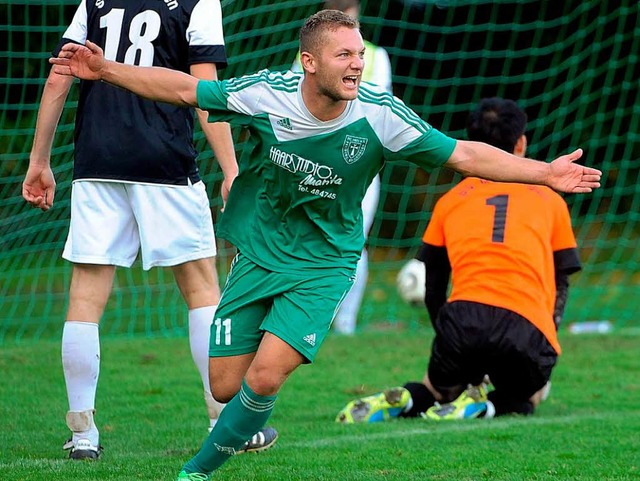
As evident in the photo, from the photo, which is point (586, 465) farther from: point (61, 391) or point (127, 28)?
point (61, 391)

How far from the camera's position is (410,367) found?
304 inches

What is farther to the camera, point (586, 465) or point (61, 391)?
point (61, 391)

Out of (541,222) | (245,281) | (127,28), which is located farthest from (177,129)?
(541,222)

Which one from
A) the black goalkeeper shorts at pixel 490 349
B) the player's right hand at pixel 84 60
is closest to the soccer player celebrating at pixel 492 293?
the black goalkeeper shorts at pixel 490 349

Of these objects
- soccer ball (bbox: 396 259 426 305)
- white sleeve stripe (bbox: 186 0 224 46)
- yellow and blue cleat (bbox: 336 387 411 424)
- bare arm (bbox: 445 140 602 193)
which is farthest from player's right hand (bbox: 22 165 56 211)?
soccer ball (bbox: 396 259 426 305)

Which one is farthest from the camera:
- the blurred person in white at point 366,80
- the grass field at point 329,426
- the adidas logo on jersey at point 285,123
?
the blurred person in white at point 366,80

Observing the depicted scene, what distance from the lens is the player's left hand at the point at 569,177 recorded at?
3953 millimetres

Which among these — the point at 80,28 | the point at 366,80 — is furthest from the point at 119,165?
the point at 366,80

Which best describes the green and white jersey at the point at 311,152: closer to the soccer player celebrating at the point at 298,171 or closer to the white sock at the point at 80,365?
the soccer player celebrating at the point at 298,171

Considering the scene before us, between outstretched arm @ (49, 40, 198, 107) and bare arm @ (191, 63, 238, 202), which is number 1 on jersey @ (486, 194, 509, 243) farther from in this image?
outstretched arm @ (49, 40, 198, 107)

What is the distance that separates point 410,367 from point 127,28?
3.58 m

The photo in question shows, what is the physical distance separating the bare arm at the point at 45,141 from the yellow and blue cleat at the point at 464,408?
2.24 m

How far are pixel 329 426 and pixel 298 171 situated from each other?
190cm

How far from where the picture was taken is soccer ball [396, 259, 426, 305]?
10.8 meters
